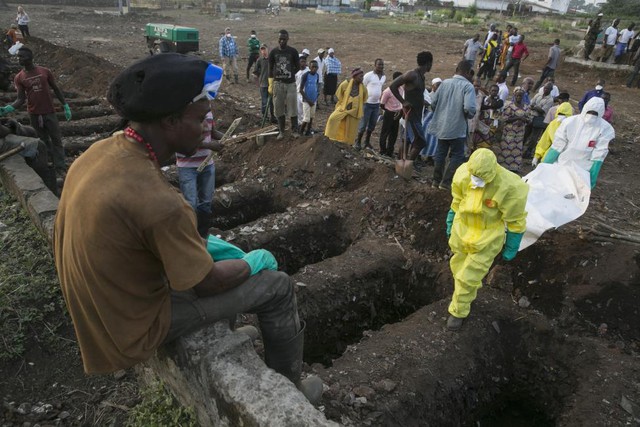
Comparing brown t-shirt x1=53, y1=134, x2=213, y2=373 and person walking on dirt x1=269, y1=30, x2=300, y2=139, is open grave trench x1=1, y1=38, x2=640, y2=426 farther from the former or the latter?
person walking on dirt x1=269, y1=30, x2=300, y2=139

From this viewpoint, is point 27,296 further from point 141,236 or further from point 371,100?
point 371,100

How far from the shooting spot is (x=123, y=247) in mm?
1683

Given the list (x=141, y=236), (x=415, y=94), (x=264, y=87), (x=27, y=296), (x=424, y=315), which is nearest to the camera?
(x=141, y=236)

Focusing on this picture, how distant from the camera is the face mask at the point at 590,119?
537 centimetres

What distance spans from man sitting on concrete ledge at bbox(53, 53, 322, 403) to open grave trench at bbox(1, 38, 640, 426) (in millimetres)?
1617

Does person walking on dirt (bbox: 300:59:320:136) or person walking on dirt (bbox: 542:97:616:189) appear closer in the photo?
person walking on dirt (bbox: 542:97:616:189)

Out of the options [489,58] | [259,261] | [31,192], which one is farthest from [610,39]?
[31,192]

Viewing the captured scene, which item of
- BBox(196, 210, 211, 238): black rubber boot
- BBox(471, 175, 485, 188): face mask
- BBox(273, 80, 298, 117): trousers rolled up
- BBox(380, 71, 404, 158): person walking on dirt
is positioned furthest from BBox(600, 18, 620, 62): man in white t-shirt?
BBox(196, 210, 211, 238): black rubber boot

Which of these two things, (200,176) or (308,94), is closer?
(200,176)

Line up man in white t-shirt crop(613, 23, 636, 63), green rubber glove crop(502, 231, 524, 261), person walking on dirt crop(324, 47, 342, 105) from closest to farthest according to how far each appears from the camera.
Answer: green rubber glove crop(502, 231, 524, 261) < person walking on dirt crop(324, 47, 342, 105) < man in white t-shirt crop(613, 23, 636, 63)

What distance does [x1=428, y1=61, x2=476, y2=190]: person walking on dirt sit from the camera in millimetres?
5680

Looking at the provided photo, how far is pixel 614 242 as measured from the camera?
471cm

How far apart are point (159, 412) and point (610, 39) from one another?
64.7 feet

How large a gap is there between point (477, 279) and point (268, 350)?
2.24 metres
